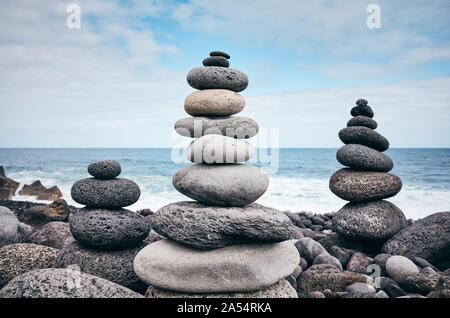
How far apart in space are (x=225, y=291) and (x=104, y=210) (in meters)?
2.46

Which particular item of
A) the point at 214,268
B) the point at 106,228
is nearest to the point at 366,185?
the point at 214,268

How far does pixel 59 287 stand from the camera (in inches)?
156

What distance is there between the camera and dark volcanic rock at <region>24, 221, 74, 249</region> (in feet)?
23.4

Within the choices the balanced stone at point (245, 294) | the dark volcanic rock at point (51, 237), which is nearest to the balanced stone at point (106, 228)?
the balanced stone at point (245, 294)

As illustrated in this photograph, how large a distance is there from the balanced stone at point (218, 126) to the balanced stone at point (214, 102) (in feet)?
0.41

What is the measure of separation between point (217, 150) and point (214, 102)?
2.82ft

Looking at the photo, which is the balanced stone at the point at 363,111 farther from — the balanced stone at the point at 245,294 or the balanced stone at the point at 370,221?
the balanced stone at the point at 245,294

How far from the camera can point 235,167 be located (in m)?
4.90

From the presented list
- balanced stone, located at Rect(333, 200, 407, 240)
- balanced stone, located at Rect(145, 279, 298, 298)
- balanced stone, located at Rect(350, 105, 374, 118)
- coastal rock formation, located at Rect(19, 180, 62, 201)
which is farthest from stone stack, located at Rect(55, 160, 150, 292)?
coastal rock formation, located at Rect(19, 180, 62, 201)

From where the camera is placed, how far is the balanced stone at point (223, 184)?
4.68 m

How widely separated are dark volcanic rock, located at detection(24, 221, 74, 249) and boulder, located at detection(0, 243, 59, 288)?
1.05 meters

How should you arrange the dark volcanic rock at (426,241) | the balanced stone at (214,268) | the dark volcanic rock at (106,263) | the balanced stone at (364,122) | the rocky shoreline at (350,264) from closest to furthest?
the balanced stone at (214,268) → the rocky shoreline at (350,264) → the dark volcanic rock at (106,263) → the dark volcanic rock at (426,241) → the balanced stone at (364,122)

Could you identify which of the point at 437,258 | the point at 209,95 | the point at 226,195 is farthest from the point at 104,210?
the point at 437,258
